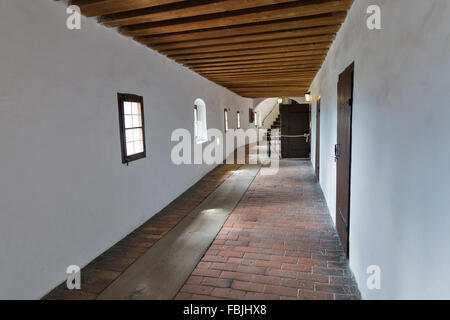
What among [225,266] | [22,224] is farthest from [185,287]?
[22,224]

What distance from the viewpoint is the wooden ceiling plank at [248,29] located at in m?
3.18

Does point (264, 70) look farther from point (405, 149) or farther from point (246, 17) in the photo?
point (405, 149)

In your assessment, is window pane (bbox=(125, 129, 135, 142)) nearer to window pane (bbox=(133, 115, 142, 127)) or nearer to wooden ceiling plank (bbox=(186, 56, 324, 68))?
window pane (bbox=(133, 115, 142, 127))

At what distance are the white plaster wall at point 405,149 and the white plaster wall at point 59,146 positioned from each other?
100 inches

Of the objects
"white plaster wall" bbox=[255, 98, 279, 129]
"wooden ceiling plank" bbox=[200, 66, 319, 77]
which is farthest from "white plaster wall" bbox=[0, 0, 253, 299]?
"white plaster wall" bbox=[255, 98, 279, 129]

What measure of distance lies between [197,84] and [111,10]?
12.5ft

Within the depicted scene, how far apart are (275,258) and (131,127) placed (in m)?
2.41

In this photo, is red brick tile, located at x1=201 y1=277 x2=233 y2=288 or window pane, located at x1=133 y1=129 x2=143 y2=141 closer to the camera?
red brick tile, located at x1=201 y1=277 x2=233 y2=288

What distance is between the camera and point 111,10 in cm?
277

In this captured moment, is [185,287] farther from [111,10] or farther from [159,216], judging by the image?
[111,10]

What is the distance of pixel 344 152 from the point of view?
3.05 meters

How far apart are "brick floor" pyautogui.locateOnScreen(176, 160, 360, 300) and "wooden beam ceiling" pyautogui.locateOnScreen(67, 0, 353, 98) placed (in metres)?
2.49

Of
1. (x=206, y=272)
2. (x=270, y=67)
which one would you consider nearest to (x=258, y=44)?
(x=270, y=67)

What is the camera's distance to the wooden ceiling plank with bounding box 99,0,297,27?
2721 millimetres
